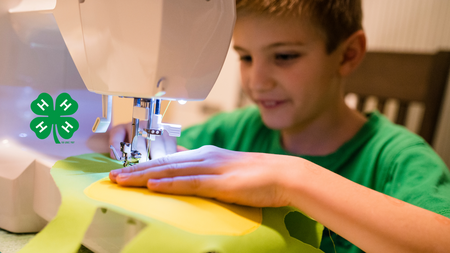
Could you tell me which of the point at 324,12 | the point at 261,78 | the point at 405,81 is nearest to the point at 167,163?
the point at 261,78

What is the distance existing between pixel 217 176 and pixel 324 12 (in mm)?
535

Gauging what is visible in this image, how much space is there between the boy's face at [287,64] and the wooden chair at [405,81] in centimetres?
53

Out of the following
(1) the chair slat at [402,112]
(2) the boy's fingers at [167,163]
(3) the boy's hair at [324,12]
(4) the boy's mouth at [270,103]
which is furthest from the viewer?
(1) the chair slat at [402,112]

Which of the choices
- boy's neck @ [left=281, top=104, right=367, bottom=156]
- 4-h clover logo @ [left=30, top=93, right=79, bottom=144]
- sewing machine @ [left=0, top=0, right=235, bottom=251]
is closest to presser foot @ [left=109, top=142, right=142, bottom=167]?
sewing machine @ [left=0, top=0, right=235, bottom=251]

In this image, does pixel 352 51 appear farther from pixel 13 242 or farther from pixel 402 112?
pixel 13 242

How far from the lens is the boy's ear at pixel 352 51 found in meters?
0.84

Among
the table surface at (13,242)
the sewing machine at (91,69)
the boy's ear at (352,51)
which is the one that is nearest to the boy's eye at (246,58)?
the boy's ear at (352,51)

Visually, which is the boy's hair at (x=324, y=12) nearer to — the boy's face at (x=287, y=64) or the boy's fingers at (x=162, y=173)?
the boy's face at (x=287, y=64)

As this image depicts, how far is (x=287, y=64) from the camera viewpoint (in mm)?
752

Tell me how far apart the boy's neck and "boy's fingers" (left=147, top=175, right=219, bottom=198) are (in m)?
0.56

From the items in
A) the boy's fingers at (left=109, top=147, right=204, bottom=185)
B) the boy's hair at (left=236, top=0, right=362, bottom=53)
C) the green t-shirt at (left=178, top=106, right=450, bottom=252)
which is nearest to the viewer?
the boy's fingers at (left=109, top=147, right=204, bottom=185)

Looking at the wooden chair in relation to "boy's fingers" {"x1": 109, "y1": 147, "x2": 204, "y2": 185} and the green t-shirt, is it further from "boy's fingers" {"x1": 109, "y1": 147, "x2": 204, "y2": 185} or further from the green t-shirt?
"boy's fingers" {"x1": 109, "y1": 147, "x2": 204, "y2": 185}

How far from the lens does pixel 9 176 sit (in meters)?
0.46

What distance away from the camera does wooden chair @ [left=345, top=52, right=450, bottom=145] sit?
1.14 meters
